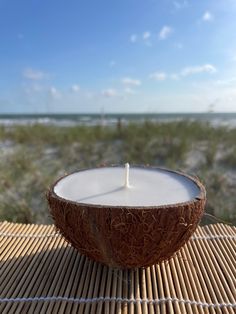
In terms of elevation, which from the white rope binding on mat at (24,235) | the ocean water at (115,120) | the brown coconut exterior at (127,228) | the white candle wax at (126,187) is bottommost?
the ocean water at (115,120)

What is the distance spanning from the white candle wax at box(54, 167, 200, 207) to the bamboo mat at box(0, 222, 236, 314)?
→ 0.72 feet

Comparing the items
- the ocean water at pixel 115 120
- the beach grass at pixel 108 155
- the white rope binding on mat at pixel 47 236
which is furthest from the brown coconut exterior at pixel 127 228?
the ocean water at pixel 115 120

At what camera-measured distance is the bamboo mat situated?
2.36ft

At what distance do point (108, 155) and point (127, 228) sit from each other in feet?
7.38

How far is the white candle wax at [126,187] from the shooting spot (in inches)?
28.4

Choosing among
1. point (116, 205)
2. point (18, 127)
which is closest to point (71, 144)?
point (18, 127)

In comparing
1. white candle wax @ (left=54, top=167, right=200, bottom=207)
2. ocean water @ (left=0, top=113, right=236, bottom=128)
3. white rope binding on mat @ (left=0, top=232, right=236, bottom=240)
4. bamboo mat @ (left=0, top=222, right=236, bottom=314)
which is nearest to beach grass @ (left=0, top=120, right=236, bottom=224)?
ocean water @ (left=0, top=113, right=236, bottom=128)

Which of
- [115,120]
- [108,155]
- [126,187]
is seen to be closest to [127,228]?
A: [126,187]

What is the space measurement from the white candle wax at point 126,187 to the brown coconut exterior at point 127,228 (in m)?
0.03

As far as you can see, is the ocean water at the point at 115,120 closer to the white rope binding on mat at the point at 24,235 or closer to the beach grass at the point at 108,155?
the beach grass at the point at 108,155

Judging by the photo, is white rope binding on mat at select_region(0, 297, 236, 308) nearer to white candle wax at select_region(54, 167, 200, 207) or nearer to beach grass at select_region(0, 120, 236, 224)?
white candle wax at select_region(54, 167, 200, 207)

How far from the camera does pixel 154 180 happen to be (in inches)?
33.2

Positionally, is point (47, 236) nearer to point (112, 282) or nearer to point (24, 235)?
point (24, 235)

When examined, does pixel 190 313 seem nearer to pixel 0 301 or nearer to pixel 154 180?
pixel 154 180
